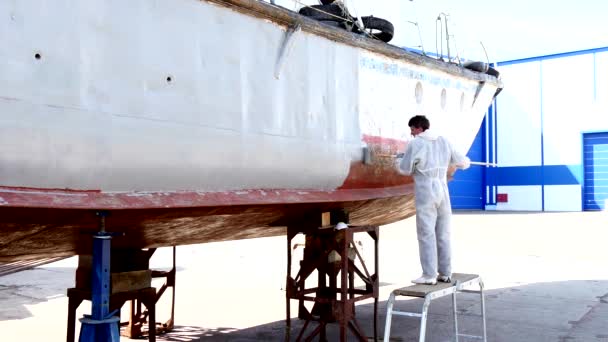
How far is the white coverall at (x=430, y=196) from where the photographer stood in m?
4.73

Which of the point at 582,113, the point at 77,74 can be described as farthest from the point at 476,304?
the point at 582,113

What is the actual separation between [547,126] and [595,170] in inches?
99.8

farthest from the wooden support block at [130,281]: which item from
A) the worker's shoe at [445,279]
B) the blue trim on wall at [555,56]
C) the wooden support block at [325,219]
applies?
the blue trim on wall at [555,56]

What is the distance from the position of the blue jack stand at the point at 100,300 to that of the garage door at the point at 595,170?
24.4 m

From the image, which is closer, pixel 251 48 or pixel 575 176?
pixel 251 48

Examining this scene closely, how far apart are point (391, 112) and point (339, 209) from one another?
3.29 feet

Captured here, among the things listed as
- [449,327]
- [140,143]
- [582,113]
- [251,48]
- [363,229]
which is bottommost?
[449,327]

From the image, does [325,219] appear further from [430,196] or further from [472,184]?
[472,184]

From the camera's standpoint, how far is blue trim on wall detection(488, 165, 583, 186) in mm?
25422

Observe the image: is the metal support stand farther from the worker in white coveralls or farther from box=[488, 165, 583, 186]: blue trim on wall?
box=[488, 165, 583, 186]: blue trim on wall

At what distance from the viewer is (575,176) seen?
83.2ft

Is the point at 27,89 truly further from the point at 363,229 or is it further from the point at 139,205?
the point at 363,229

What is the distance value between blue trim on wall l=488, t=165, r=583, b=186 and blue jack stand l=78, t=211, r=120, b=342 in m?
24.6

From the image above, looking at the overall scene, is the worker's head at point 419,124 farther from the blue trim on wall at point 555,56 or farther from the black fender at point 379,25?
the blue trim on wall at point 555,56
